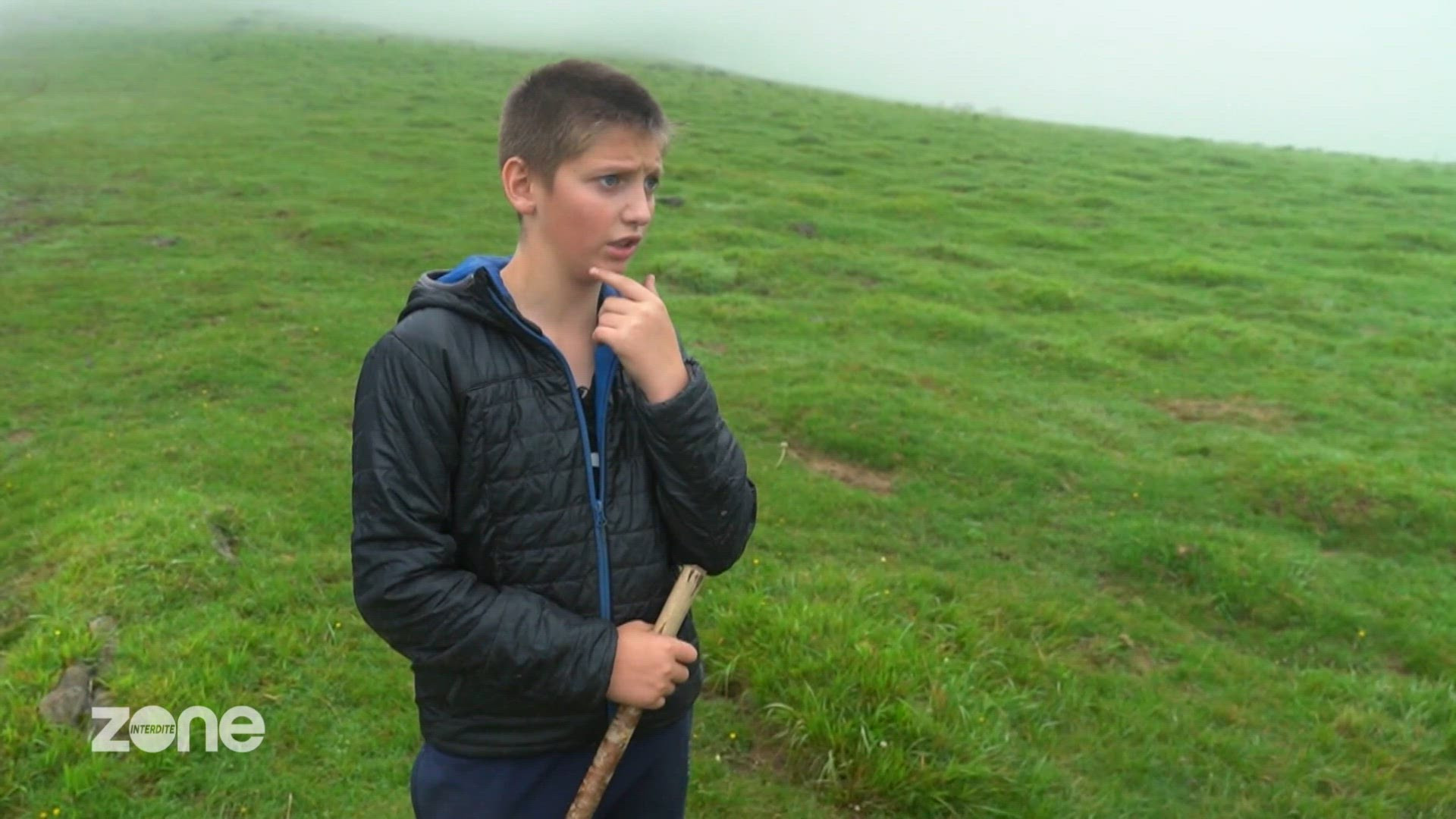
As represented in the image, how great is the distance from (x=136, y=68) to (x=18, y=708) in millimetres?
46147

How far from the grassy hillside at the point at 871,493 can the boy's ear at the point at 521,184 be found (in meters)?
3.23

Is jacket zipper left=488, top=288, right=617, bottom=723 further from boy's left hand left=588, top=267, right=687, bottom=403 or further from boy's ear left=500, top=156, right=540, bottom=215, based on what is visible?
boy's ear left=500, top=156, right=540, bottom=215

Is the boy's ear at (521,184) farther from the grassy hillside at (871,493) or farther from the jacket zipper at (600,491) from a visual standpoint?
the grassy hillside at (871,493)

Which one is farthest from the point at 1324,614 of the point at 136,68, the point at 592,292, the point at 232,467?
the point at 136,68

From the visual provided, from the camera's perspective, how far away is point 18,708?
4680mm

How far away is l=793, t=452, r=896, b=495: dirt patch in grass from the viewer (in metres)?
9.21

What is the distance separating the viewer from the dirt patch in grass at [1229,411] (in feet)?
38.3

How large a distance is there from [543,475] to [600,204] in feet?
2.12

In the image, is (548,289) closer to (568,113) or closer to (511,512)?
(568,113)

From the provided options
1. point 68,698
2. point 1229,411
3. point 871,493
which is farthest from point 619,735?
point 1229,411

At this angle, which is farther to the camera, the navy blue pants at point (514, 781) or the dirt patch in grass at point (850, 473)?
the dirt patch in grass at point (850, 473)

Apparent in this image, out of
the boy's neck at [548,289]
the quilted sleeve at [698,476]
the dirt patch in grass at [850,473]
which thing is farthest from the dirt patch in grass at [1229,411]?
the boy's neck at [548,289]

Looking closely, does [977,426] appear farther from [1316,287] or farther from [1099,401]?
[1316,287]

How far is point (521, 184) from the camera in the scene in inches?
96.1
